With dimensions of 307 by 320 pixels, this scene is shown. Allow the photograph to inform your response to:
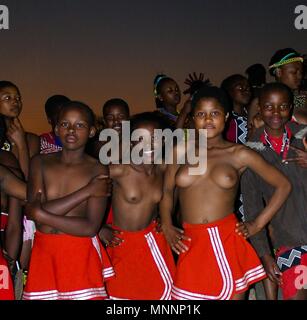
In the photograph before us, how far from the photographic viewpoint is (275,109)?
374 centimetres

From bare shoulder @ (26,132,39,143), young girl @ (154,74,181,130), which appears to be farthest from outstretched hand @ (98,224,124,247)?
young girl @ (154,74,181,130)

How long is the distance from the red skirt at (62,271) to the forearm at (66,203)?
6.7 inches

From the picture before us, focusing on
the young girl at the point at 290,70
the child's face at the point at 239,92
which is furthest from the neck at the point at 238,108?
the young girl at the point at 290,70

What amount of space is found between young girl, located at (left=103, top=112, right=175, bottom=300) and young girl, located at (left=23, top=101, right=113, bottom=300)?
359 millimetres

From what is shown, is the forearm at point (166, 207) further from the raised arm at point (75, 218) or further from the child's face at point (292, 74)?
the child's face at point (292, 74)

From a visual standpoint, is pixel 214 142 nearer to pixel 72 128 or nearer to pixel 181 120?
pixel 72 128

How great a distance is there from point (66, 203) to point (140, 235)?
787mm

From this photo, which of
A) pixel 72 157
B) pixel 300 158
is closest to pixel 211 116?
pixel 300 158

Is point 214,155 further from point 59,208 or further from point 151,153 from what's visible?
point 59,208

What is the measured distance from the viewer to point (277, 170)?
138 inches

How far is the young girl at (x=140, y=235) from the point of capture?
12.2 ft

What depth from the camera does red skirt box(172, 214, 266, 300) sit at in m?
3.34

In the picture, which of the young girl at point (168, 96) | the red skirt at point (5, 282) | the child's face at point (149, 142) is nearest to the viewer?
the red skirt at point (5, 282)
